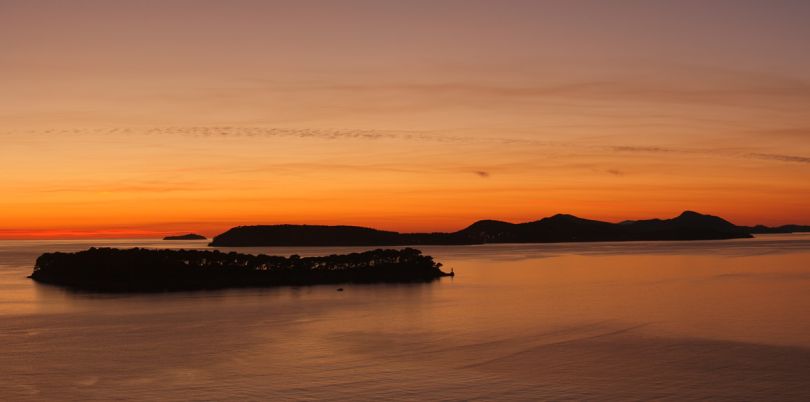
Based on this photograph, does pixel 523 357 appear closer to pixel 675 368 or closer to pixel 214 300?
pixel 675 368

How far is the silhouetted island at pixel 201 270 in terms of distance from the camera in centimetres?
9088

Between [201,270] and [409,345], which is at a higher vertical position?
[201,270]

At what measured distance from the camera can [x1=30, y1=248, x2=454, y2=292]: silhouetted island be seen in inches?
3578

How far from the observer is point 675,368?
38625 mm

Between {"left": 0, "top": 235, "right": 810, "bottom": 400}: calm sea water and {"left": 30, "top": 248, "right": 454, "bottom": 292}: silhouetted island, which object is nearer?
{"left": 0, "top": 235, "right": 810, "bottom": 400}: calm sea water

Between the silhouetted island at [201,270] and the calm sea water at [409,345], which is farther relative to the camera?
the silhouetted island at [201,270]

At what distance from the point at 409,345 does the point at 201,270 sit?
55796 mm

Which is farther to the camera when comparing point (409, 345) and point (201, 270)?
Answer: point (201, 270)

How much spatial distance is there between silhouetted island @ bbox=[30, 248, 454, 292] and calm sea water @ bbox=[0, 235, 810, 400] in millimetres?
8813

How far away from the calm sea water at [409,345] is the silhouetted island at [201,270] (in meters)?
8.81

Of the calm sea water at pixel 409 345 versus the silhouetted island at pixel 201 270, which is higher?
the silhouetted island at pixel 201 270

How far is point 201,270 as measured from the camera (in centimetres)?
9581

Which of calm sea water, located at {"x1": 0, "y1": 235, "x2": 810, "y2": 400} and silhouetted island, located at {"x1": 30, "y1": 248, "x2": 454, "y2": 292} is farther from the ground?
silhouetted island, located at {"x1": 30, "y1": 248, "x2": 454, "y2": 292}

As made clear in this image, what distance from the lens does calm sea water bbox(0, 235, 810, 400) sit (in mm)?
34000
